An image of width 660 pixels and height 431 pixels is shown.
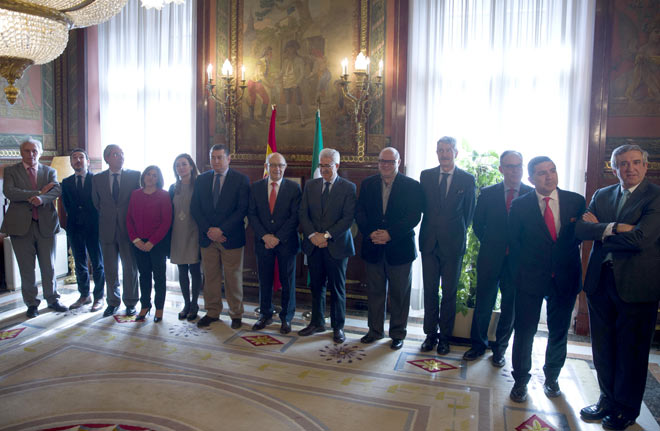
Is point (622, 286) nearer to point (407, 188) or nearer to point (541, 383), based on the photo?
point (541, 383)

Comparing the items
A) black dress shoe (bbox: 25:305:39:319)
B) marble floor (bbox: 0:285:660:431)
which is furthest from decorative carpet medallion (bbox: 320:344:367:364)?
black dress shoe (bbox: 25:305:39:319)

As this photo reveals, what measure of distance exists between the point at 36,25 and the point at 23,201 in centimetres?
322

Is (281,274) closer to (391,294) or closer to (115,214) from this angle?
(391,294)

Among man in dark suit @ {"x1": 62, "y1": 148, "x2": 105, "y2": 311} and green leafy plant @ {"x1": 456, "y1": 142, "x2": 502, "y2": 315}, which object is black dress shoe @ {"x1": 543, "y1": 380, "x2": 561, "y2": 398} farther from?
man in dark suit @ {"x1": 62, "y1": 148, "x2": 105, "y2": 311}

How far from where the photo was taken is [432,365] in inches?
160

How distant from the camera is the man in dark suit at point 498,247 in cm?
389

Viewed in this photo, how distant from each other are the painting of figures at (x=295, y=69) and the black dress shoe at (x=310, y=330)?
2035mm

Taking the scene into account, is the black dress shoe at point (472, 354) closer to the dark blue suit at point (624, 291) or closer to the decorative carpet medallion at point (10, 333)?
the dark blue suit at point (624, 291)

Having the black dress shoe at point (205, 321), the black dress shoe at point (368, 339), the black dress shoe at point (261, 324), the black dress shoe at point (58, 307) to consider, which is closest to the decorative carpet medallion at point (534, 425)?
the black dress shoe at point (368, 339)

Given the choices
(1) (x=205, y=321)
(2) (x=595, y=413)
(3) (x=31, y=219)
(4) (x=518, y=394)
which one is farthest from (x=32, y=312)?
(2) (x=595, y=413)

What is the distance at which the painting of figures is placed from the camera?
18.5ft

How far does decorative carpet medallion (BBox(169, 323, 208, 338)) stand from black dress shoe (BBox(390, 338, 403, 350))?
1761 millimetres

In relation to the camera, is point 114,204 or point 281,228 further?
point 114,204

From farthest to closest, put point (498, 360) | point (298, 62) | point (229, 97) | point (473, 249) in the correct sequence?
point (229, 97), point (298, 62), point (473, 249), point (498, 360)
